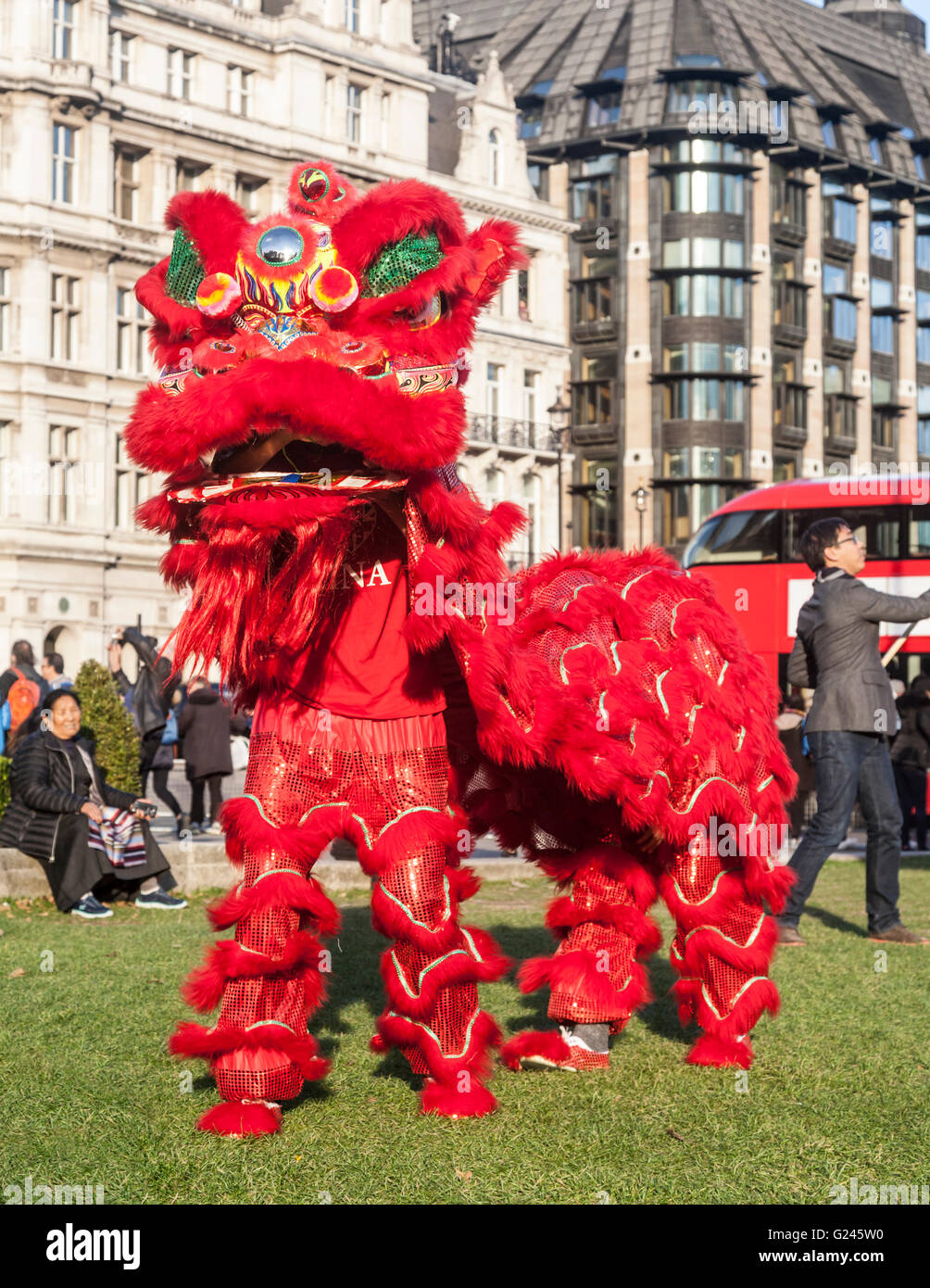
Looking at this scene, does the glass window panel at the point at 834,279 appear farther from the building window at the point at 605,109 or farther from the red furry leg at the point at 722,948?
the red furry leg at the point at 722,948

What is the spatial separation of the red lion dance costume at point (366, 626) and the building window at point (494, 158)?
4642 centimetres

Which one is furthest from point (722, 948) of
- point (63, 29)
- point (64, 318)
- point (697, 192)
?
point (697, 192)

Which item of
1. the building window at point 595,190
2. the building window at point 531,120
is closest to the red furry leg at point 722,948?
the building window at point 595,190

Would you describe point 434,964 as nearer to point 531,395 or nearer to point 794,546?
point 794,546

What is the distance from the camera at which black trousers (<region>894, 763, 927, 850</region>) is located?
1602cm

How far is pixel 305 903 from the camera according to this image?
4.95 metres

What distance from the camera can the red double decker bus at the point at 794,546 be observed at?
23562 millimetres

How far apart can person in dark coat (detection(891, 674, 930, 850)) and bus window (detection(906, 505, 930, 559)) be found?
301 inches

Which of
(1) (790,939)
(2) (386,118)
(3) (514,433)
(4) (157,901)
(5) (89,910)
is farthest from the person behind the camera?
(3) (514,433)

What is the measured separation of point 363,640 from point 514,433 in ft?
150

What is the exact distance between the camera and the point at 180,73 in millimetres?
41250

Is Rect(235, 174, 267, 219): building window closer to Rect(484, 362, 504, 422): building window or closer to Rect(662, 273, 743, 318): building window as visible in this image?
Rect(484, 362, 504, 422): building window

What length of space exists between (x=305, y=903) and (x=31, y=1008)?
2462 mm
